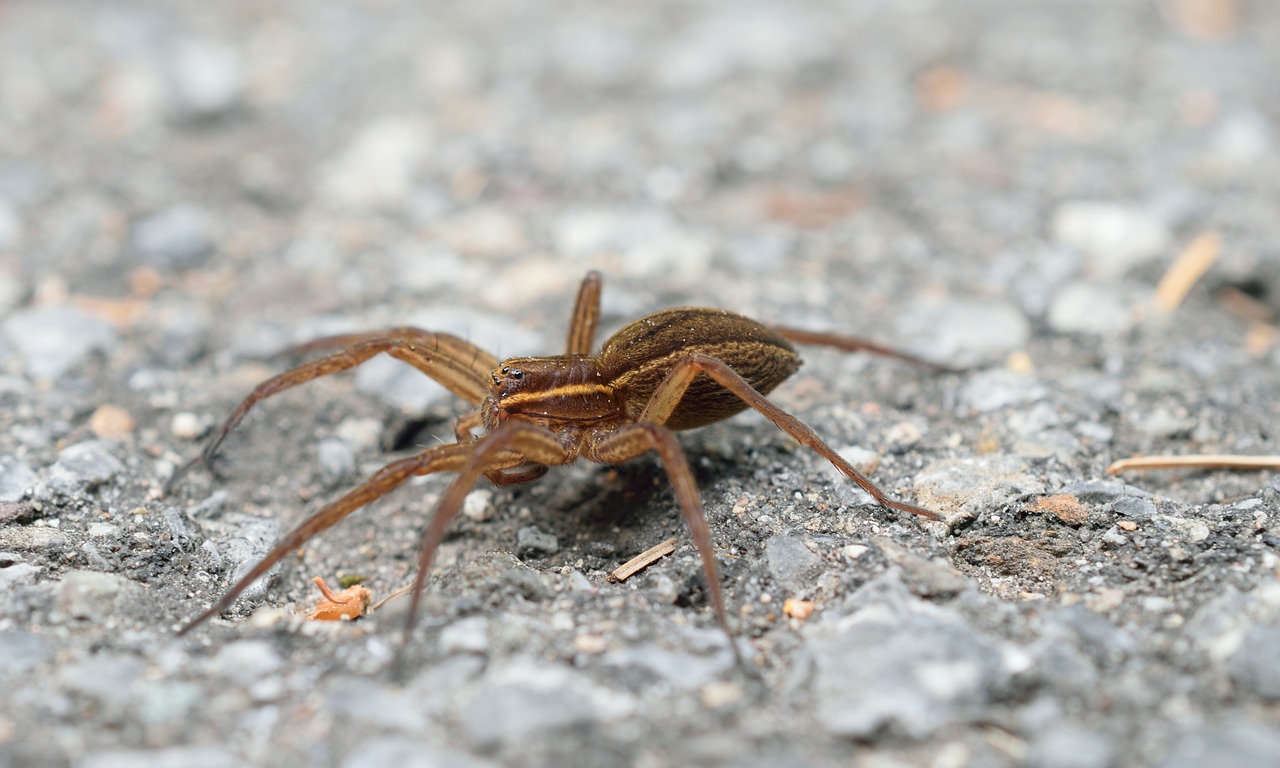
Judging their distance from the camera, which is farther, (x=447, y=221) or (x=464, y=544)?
(x=447, y=221)

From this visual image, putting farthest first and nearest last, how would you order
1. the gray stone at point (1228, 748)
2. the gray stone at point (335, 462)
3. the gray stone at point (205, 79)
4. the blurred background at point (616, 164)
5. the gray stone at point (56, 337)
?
the gray stone at point (205, 79) → the blurred background at point (616, 164) → the gray stone at point (56, 337) → the gray stone at point (335, 462) → the gray stone at point (1228, 748)

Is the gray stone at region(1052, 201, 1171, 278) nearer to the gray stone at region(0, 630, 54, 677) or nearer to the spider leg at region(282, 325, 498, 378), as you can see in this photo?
the spider leg at region(282, 325, 498, 378)

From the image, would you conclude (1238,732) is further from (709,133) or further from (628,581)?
(709,133)

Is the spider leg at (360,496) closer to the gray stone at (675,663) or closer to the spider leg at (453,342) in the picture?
the spider leg at (453,342)

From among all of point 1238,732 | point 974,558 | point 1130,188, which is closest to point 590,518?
point 974,558

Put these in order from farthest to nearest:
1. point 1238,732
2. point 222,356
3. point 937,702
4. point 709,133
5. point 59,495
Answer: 1. point 709,133
2. point 222,356
3. point 59,495
4. point 937,702
5. point 1238,732

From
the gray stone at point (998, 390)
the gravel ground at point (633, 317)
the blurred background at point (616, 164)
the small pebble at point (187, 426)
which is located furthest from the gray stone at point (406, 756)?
the gray stone at point (998, 390)

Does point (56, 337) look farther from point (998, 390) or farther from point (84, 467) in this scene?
point (998, 390)
